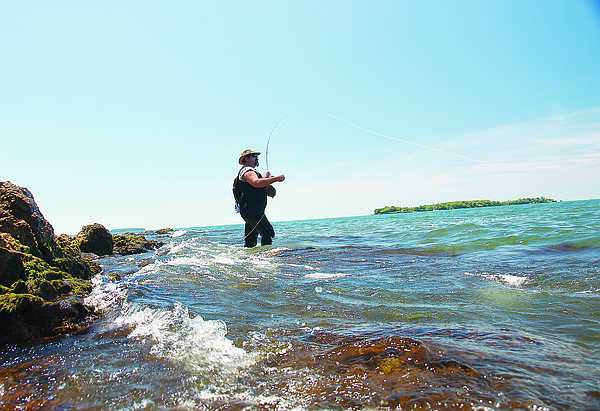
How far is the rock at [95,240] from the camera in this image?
538 inches

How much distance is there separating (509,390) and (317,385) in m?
1.11

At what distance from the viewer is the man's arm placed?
7.57 metres

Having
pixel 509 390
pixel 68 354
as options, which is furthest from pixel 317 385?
pixel 68 354

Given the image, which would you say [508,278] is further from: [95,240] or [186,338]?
[95,240]

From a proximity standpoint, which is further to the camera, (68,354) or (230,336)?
(230,336)

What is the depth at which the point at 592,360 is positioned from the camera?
2293 millimetres

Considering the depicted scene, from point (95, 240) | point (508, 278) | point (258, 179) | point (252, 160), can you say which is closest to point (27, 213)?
point (258, 179)

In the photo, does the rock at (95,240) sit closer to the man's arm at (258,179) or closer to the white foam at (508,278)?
the man's arm at (258,179)

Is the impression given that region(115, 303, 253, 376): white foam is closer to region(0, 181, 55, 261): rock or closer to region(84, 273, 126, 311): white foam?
region(84, 273, 126, 311): white foam

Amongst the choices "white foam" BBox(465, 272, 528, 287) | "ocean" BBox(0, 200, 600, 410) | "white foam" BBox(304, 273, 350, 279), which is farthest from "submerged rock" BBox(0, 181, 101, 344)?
"white foam" BBox(465, 272, 528, 287)

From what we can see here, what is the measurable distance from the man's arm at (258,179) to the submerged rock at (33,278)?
3753mm

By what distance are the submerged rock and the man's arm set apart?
375cm

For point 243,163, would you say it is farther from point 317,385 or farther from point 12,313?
point 317,385

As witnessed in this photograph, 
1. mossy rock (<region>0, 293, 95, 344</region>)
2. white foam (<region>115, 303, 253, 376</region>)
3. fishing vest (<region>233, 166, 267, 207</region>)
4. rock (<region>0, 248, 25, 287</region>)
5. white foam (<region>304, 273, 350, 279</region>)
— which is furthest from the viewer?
fishing vest (<region>233, 166, 267, 207</region>)
